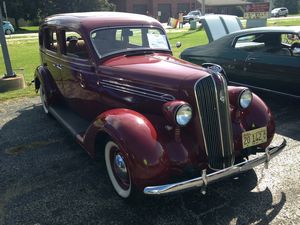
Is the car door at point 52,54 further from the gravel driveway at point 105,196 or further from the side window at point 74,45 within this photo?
the gravel driveway at point 105,196

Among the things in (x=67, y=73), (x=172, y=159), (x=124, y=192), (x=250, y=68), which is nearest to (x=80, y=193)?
(x=124, y=192)

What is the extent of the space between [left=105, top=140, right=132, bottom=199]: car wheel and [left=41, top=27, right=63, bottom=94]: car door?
7.95ft

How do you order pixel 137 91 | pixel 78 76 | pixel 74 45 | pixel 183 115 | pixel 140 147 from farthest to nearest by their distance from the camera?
pixel 74 45, pixel 78 76, pixel 137 91, pixel 183 115, pixel 140 147

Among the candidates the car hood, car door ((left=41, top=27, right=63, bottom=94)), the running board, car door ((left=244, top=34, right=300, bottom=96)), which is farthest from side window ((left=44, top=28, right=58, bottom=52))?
car door ((left=244, top=34, right=300, bottom=96))

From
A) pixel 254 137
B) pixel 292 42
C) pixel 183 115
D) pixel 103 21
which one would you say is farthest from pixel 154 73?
pixel 292 42

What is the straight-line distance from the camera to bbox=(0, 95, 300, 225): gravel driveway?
3197 mm

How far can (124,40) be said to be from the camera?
4547mm

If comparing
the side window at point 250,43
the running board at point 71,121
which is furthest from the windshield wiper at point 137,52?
the side window at point 250,43

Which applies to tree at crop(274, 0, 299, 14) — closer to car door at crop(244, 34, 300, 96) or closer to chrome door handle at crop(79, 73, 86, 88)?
car door at crop(244, 34, 300, 96)

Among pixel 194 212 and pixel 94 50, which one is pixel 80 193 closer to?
pixel 194 212

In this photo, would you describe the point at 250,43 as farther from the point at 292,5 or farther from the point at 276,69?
the point at 292,5

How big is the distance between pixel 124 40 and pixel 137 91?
106cm

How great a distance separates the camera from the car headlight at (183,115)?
125 inches

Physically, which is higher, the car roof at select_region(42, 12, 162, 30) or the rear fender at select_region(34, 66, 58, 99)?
the car roof at select_region(42, 12, 162, 30)
